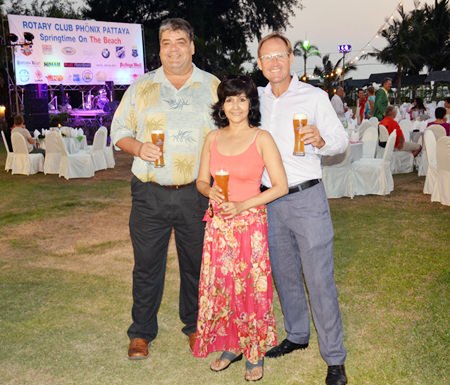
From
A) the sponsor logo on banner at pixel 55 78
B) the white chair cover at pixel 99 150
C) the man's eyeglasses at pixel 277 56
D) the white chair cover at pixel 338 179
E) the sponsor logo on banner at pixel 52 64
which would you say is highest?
the sponsor logo on banner at pixel 52 64

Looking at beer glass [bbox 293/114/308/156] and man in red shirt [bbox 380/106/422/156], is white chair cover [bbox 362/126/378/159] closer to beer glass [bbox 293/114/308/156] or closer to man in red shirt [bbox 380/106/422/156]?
man in red shirt [bbox 380/106/422/156]

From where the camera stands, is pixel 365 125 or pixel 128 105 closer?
pixel 128 105

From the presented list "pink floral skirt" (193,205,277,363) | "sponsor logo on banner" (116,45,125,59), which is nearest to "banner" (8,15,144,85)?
"sponsor logo on banner" (116,45,125,59)

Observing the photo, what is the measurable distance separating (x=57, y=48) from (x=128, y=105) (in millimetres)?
18964

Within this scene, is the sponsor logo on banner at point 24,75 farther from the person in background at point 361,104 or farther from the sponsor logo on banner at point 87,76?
the person in background at point 361,104

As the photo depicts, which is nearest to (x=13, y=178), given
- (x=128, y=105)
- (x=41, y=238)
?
(x=41, y=238)

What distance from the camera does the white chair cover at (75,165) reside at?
11.7 meters

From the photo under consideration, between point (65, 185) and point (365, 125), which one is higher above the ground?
point (365, 125)

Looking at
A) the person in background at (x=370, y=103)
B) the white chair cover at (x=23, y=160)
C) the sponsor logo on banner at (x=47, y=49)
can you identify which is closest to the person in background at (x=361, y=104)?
the person in background at (x=370, y=103)

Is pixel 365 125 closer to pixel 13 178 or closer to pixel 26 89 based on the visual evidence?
pixel 13 178

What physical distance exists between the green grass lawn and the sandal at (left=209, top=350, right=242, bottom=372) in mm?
39

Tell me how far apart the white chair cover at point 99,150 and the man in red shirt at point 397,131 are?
6.33m

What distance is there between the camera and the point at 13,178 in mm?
11930

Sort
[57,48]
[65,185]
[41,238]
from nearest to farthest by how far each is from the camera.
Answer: [41,238], [65,185], [57,48]
